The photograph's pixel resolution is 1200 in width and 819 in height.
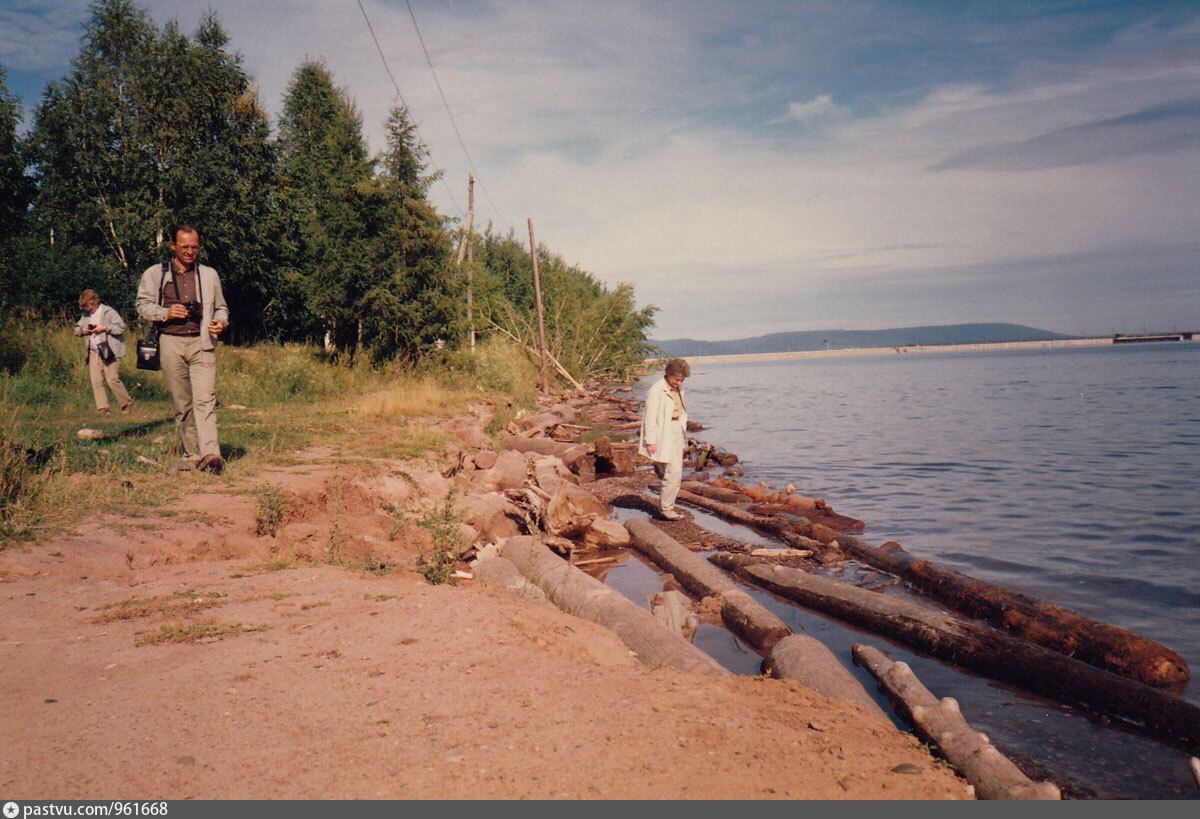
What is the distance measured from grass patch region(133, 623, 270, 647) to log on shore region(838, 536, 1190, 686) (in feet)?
19.6

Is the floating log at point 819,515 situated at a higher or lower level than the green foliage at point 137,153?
lower

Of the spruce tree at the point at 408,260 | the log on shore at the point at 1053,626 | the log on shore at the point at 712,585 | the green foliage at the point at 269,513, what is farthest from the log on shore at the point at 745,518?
the spruce tree at the point at 408,260

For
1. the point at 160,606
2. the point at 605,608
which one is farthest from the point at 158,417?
the point at 605,608

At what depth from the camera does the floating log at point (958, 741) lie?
325 cm

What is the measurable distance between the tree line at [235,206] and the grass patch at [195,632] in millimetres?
18724

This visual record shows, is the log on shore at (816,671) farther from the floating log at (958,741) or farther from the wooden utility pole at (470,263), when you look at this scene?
the wooden utility pole at (470,263)

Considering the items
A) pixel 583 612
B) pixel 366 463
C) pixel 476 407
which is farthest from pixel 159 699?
pixel 476 407

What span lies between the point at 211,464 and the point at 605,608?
476 centimetres

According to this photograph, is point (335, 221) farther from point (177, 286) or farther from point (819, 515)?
point (819, 515)

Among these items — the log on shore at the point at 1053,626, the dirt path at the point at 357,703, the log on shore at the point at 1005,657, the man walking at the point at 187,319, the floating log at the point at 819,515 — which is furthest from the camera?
the floating log at the point at 819,515

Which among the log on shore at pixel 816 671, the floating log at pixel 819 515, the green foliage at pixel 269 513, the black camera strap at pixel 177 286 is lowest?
the floating log at pixel 819 515

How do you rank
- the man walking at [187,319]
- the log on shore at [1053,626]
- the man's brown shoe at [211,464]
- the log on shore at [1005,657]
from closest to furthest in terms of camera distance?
1. the log on shore at [1005,657]
2. the log on shore at [1053,626]
3. the man walking at [187,319]
4. the man's brown shoe at [211,464]

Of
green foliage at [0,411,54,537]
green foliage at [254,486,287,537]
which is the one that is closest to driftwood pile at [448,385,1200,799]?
green foliage at [254,486,287,537]
